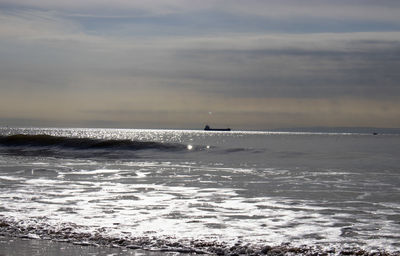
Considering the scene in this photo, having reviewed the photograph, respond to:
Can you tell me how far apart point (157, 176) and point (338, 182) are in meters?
8.93

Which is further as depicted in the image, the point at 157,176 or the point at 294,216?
the point at 157,176

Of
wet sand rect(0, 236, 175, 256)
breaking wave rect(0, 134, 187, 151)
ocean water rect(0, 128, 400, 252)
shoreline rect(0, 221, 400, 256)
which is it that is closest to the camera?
wet sand rect(0, 236, 175, 256)

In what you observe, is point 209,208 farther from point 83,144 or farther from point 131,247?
point 83,144

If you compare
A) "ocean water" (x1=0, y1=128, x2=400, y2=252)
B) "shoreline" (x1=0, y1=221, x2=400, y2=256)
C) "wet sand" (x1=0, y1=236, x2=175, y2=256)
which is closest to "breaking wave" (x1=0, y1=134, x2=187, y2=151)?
"ocean water" (x1=0, y1=128, x2=400, y2=252)

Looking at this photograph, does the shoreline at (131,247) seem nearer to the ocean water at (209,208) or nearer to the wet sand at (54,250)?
the wet sand at (54,250)

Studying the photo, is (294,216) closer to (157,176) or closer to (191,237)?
(191,237)

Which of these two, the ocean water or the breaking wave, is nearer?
the ocean water

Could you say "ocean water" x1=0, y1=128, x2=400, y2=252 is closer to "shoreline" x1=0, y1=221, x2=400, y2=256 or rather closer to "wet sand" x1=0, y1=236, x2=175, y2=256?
"shoreline" x1=0, y1=221, x2=400, y2=256

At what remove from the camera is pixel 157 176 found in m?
24.6

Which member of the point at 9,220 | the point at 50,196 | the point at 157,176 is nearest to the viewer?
the point at 9,220

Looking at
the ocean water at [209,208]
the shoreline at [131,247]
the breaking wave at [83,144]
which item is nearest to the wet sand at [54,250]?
the shoreline at [131,247]

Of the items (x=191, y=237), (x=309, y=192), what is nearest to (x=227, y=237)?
(x=191, y=237)

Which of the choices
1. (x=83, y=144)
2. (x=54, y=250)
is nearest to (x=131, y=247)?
(x=54, y=250)

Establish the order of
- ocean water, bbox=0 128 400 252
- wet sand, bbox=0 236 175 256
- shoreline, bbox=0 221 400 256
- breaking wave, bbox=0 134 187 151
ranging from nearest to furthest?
1. wet sand, bbox=0 236 175 256
2. shoreline, bbox=0 221 400 256
3. ocean water, bbox=0 128 400 252
4. breaking wave, bbox=0 134 187 151
